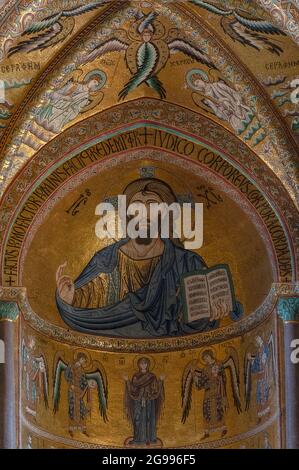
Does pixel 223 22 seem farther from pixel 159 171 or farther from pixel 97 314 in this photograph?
pixel 97 314

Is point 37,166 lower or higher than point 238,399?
higher

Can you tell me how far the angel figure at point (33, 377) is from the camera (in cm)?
2875

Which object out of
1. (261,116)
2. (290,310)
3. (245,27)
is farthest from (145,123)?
(290,310)

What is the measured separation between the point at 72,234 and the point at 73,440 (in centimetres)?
322

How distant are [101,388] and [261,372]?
251 centimetres

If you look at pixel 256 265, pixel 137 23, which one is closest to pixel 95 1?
pixel 137 23

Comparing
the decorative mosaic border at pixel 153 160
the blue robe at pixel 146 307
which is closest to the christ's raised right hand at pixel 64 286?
the blue robe at pixel 146 307

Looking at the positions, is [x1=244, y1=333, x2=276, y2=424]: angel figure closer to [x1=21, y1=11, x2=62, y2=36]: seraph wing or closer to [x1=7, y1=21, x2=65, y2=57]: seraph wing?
[x1=7, y1=21, x2=65, y2=57]: seraph wing

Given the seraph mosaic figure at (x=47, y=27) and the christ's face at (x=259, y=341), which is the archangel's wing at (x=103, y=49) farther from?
the christ's face at (x=259, y=341)

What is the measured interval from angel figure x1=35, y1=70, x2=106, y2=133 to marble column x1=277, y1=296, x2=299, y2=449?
4187mm

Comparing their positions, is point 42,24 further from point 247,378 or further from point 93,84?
point 247,378

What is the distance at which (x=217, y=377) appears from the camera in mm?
29562

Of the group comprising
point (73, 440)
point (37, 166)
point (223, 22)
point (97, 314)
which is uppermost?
point (223, 22)

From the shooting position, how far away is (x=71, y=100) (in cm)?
2884
